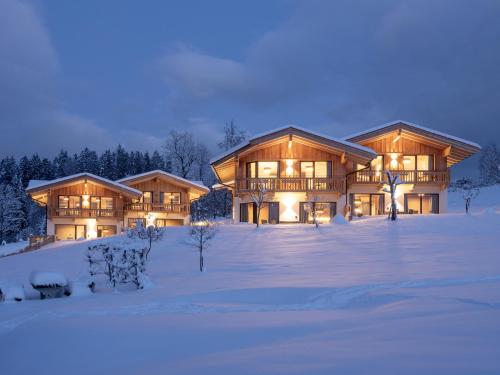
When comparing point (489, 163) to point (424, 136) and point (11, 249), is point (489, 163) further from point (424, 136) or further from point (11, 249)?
point (11, 249)

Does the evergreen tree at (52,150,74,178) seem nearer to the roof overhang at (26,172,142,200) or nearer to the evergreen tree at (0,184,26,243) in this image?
the evergreen tree at (0,184,26,243)

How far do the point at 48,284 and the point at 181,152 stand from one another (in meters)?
49.7

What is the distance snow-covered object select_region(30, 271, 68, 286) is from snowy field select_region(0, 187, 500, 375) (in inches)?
20.5

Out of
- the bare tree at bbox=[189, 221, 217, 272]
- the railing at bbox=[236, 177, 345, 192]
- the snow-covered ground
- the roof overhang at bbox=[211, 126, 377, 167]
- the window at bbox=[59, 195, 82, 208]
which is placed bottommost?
the snow-covered ground

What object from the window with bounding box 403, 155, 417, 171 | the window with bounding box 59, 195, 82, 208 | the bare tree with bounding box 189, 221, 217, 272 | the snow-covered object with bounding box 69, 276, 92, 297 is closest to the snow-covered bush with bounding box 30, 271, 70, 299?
the snow-covered object with bounding box 69, 276, 92, 297

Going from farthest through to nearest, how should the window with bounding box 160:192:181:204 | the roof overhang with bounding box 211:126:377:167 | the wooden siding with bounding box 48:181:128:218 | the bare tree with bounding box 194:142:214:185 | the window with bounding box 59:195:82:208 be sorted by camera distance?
the bare tree with bounding box 194:142:214:185
the window with bounding box 160:192:181:204
the window with bounding box 59:195:82:208
the wooden siding with bounding box 48:181:128:218
the roof overhang with bounding box 211:126:377:167

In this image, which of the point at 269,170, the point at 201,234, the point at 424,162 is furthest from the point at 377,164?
the point at 201,234

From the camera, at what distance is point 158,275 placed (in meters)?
12.8

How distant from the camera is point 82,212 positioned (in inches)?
1363

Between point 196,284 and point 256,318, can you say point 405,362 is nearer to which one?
point 256,318

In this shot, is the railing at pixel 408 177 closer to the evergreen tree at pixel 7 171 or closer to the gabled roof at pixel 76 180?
the gabled roof at pixel 76 180

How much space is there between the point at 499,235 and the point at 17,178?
63.8 meters

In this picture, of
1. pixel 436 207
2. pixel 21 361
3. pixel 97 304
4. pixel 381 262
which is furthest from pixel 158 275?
pixel 436 207

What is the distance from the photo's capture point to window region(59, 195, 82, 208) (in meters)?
35.3
